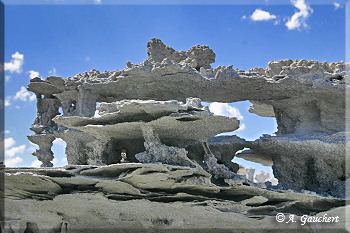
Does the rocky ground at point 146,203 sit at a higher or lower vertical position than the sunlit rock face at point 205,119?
lower

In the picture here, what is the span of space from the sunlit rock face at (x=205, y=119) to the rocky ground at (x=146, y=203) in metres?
0.68

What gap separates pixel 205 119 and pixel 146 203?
7.41ft

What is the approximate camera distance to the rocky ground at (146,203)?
246 inches

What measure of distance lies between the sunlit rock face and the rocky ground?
26.8 inches

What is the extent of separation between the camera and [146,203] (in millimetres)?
6891

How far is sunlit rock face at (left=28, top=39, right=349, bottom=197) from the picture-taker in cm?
745
